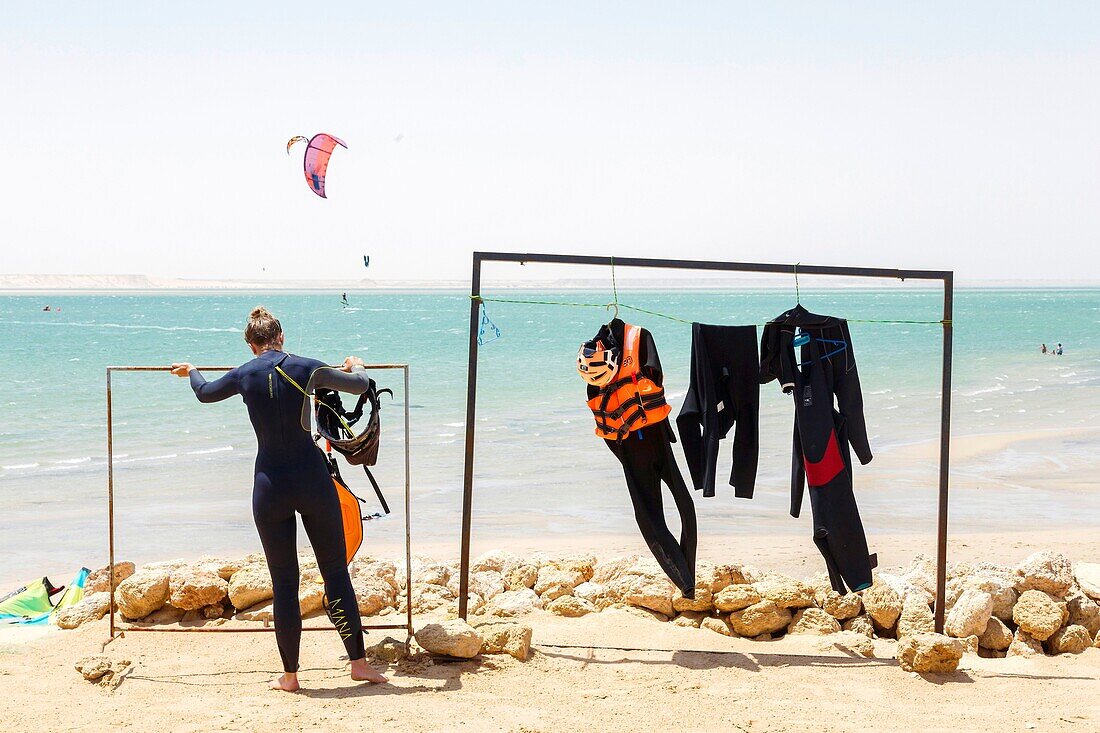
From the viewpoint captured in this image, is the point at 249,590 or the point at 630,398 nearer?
the point at 630,398

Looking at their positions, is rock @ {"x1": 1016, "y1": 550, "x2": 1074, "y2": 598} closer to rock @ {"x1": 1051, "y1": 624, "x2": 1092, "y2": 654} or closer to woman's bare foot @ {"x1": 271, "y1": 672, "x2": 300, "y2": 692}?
rock @ {"x1": 1051, "y1": 624, "x2": 1092, "y2": 654}

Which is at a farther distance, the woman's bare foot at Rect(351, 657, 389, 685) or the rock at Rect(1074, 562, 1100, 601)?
the rock at Rect(1074, 562, 1100, 601)

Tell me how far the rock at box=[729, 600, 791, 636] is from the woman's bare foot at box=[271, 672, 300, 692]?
8.51 feet

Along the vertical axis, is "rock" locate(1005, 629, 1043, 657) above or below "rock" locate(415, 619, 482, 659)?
below

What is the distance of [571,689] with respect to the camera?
4797mm

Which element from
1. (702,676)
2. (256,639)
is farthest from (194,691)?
(702,676)

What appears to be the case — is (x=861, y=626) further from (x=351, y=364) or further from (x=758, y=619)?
(x=351, y=364)

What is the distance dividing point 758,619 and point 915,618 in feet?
3.16

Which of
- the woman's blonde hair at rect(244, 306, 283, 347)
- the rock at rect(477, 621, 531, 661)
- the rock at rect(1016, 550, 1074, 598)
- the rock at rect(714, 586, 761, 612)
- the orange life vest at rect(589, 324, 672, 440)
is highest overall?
the woman's blonde hair at rect(244, 306, 283, 347)

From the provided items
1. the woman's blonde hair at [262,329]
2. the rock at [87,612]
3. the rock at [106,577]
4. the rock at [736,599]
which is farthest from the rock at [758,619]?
the rock at [106,577]

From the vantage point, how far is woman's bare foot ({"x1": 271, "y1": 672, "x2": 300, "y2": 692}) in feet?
15.4

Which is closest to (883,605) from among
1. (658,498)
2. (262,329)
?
(658,498)

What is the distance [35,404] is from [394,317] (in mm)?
68100

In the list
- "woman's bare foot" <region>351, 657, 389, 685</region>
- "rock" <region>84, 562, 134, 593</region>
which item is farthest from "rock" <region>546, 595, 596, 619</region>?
"rock" <region>84, 562, 134, 593</region>
